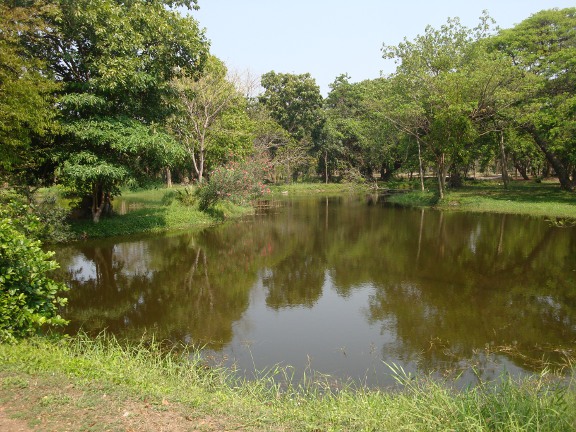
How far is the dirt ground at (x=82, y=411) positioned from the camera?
3.80m

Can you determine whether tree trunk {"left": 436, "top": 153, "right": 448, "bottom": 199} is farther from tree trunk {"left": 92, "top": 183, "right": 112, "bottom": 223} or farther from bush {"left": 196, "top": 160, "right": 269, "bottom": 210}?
tree trunk {"left": 92, "top": 183, "right": 112, "bottom": 223}

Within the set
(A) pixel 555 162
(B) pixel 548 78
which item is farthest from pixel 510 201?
(B) pixel 548 78

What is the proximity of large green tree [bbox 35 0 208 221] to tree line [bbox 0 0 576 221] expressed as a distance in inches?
2.1

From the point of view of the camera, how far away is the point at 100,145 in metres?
15.2

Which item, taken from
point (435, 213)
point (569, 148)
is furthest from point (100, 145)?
point (569, 148)

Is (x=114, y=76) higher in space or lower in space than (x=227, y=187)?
higher

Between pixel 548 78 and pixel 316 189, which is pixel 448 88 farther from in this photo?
pixel 316 189

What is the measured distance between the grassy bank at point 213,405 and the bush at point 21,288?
1.22ft

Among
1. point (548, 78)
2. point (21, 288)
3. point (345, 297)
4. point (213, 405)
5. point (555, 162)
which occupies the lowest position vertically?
point (345, 297)

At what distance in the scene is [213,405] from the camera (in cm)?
428

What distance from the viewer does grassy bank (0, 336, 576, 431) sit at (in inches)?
151

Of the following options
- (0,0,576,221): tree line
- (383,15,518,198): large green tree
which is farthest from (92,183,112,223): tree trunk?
(383,15,518,198): large green tree

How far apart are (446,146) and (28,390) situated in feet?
85.8

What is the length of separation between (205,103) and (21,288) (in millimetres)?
19240
